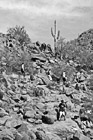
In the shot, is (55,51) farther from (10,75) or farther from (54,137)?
(54,137)

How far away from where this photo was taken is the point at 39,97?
2230 cm

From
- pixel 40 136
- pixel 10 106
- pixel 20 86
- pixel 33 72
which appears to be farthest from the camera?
pixel 33 72

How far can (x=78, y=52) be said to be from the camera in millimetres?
41031

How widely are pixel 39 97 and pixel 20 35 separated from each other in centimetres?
1681

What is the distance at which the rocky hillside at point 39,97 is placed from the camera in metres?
15.6

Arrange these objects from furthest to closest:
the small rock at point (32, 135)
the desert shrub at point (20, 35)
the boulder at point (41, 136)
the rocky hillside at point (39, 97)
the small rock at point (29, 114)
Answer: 1. the desert shrub at point (20, 35)
2. the small rock at point (29, 114)
3. the rocky hillside at point (39, 97)
4. the boulder at point (41, 136)
5. the small rock at point (32, 135)

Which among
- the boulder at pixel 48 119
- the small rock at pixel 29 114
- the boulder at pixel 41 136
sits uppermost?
the small rock at pixel 29 114

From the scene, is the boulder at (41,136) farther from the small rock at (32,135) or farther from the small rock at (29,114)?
the small rock at (29,114)

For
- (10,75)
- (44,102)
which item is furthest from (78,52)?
(44,102)

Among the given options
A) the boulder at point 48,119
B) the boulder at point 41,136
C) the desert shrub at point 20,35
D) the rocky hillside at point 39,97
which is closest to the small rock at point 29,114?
the rocky hillside at point 39,97

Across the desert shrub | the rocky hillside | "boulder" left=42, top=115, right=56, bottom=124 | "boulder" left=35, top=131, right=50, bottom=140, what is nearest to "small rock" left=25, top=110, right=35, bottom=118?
the rocky hillside

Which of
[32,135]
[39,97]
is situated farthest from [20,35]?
[32,135]

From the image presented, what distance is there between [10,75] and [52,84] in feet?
12.5

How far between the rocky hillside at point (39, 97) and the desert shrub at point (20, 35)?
119 cm
